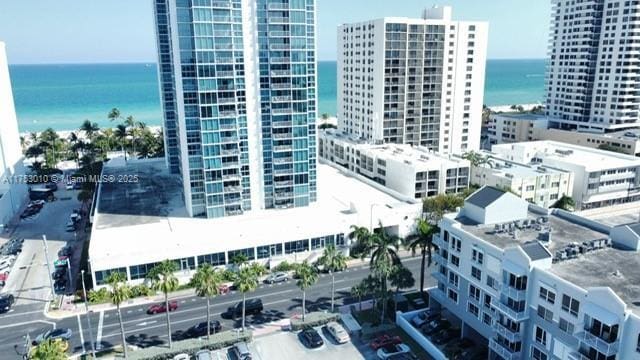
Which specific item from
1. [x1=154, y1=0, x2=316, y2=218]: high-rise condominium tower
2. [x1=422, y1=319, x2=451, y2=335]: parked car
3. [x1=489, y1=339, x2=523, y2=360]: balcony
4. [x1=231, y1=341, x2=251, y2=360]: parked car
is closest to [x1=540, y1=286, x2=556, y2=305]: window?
[x1=489, y1=339, x2=523, y2=360]: balcony

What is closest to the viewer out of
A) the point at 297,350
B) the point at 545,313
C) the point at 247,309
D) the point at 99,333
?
the point at 545,313

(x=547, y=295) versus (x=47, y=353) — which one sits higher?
(x=547, y=295)

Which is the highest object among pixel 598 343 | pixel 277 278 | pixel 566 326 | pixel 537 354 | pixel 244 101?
pixel 244 101

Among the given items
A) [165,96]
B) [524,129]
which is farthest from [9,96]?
[524,129]

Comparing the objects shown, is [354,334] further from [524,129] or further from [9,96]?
[524,129]

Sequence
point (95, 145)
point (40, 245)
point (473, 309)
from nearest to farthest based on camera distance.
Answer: point (473, 309) → point (40, 245) → point (95, 145)

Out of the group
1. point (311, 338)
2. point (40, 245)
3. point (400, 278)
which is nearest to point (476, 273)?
point (400, 278)

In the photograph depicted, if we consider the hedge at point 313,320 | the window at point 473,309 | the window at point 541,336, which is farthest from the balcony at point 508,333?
the hedge at point 313,320

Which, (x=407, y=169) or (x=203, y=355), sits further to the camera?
(x=407, y=169)

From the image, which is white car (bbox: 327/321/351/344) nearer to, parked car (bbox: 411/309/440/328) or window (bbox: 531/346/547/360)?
parked car (bbox: 411/309/440/328)

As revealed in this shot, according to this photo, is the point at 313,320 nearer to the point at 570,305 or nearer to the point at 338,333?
the point at 338,333
